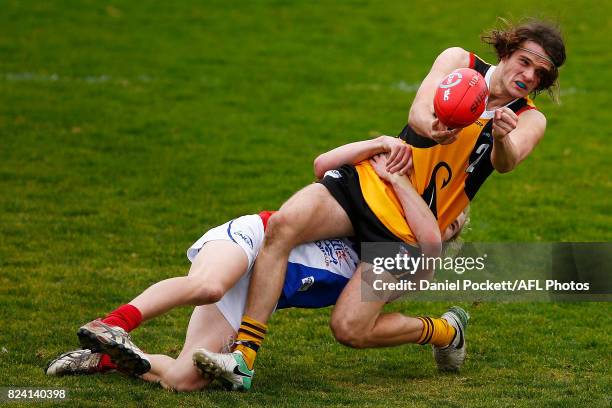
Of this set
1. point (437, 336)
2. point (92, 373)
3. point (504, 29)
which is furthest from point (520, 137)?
point (92, 373)

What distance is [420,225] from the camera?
22.5ft

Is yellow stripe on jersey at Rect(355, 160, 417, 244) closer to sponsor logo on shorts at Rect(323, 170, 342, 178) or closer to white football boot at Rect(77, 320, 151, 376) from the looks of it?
sponsor logo on shorts at Rect(323, 170, 342, 178)

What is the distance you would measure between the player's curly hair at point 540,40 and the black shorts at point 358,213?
1.29 meters

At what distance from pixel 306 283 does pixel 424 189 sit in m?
0.95

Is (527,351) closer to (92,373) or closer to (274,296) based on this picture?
(274,296)

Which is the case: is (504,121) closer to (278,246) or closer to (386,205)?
(386,205)

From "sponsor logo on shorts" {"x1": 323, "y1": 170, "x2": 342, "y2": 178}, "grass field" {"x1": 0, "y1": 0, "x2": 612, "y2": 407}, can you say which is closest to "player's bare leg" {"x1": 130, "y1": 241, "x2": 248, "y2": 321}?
"grass field" {"x1": 0, "y1": 0, "x2": 612, "y2": 407}

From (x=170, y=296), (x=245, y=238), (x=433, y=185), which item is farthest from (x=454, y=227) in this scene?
(x=170, y=296)

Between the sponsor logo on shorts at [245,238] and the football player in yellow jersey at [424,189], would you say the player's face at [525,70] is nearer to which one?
the football player in yellow jersey at [424,189]

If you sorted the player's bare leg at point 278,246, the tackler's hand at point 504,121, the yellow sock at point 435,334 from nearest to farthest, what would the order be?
the tackler's hand at point 504,121
the player's bare leg at point 278,246
the yellow sock at point 435,334

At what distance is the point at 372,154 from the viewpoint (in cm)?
714

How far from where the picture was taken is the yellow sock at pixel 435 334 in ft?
23.1

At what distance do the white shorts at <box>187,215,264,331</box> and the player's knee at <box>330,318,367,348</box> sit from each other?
591 mm

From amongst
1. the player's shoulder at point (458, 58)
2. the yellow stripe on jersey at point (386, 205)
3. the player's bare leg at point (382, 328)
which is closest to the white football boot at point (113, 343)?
the player's bare leg at point (382, 328)
